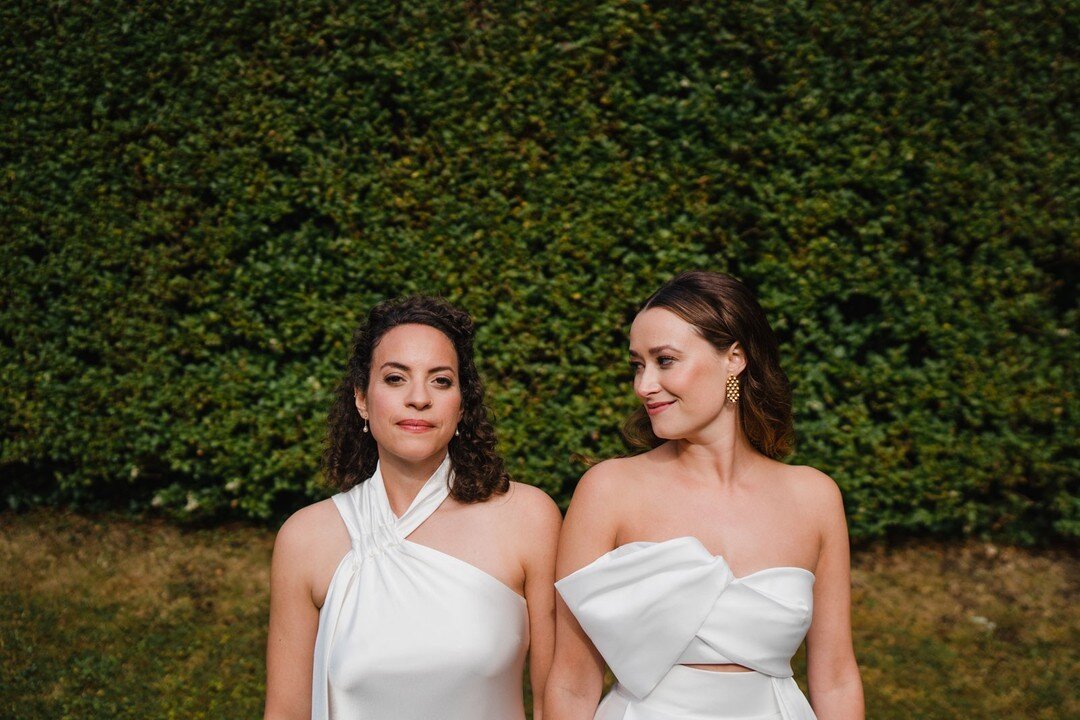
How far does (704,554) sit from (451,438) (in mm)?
889

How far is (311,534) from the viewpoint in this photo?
2.65 m

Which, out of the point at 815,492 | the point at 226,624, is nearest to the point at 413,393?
the point at 815,492

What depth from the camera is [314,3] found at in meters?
5.15

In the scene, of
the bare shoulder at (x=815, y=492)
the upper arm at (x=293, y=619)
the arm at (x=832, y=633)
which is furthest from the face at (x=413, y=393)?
the arm at (x=832, y=633)

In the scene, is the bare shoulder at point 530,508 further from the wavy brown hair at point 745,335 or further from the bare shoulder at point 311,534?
the wavy brown hair at point 745,335

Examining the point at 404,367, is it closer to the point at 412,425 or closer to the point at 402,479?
the point at 412,425

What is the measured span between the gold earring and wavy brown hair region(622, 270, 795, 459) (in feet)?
0.15

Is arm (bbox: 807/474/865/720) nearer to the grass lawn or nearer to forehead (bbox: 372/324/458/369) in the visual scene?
forehead (bbox: 372/324/458/369)

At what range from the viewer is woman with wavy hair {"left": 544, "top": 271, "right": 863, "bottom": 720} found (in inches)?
93.7

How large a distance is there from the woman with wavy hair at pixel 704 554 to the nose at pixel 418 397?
1.72 ft

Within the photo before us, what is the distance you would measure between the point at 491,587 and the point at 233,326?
341 cm

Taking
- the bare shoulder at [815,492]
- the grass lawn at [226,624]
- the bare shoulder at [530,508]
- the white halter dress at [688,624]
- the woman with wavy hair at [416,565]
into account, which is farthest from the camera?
the grass lawn at [226,624]

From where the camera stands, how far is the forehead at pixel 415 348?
8.60 feet

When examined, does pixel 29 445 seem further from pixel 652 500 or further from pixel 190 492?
pixel 652 500
